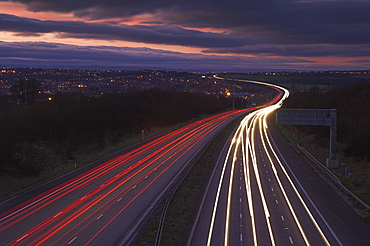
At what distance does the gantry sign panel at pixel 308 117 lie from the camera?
4591 cm

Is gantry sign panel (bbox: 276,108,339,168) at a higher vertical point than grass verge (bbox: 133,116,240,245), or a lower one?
higher

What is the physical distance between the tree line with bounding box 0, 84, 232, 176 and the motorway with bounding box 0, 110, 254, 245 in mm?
6029

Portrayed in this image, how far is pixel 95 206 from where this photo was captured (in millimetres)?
28031

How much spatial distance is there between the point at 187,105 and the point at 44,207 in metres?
91.0

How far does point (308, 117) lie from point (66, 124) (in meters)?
31.1

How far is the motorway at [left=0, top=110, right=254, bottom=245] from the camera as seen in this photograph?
857 inches

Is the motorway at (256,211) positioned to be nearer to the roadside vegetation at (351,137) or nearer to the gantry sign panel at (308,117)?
the gantry sign panel at (308,117)

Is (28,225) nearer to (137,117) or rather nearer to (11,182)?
(11,182)

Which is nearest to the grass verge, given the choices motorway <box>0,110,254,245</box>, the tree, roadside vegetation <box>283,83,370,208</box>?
motorway <box>0,110,254,245</box>

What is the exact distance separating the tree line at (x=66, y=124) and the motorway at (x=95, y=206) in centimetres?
603

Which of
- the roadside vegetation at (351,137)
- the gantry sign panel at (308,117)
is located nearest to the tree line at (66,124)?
the gantry sign panel at (308,117)

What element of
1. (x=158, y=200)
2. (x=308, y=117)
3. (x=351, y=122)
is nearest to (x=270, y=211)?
(x=158, y=200)

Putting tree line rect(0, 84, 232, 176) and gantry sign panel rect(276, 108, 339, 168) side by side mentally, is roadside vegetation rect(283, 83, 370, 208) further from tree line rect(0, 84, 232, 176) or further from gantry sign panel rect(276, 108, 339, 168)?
tree line rect(0, 84, 232, 176)

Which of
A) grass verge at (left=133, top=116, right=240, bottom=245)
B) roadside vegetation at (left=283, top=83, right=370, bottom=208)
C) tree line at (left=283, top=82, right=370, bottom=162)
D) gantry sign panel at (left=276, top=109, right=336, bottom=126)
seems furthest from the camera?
gantry sign panel at (left=276, top=109, right=336, bottom=126)
